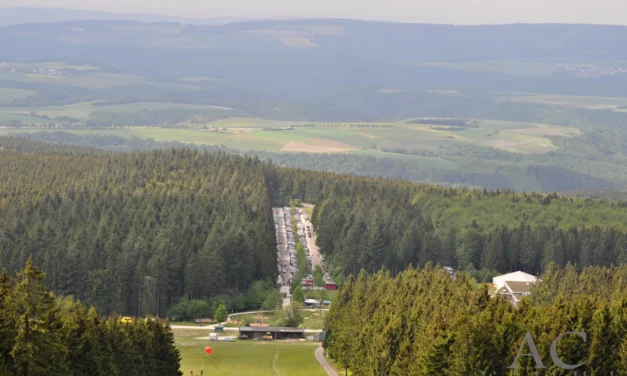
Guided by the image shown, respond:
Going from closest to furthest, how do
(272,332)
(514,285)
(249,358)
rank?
1. (249,358)
2. (272,332)
3. (514,285)

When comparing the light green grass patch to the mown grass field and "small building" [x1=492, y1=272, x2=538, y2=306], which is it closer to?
the mown grass field

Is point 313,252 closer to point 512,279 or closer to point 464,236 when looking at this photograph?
point 464,236

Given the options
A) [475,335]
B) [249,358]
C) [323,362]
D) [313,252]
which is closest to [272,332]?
[249,358]

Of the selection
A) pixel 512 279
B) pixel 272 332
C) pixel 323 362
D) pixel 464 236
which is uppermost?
pixel 464 236

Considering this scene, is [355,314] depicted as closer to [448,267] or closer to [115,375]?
[115,375]

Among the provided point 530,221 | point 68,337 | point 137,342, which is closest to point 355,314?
point 137,342
